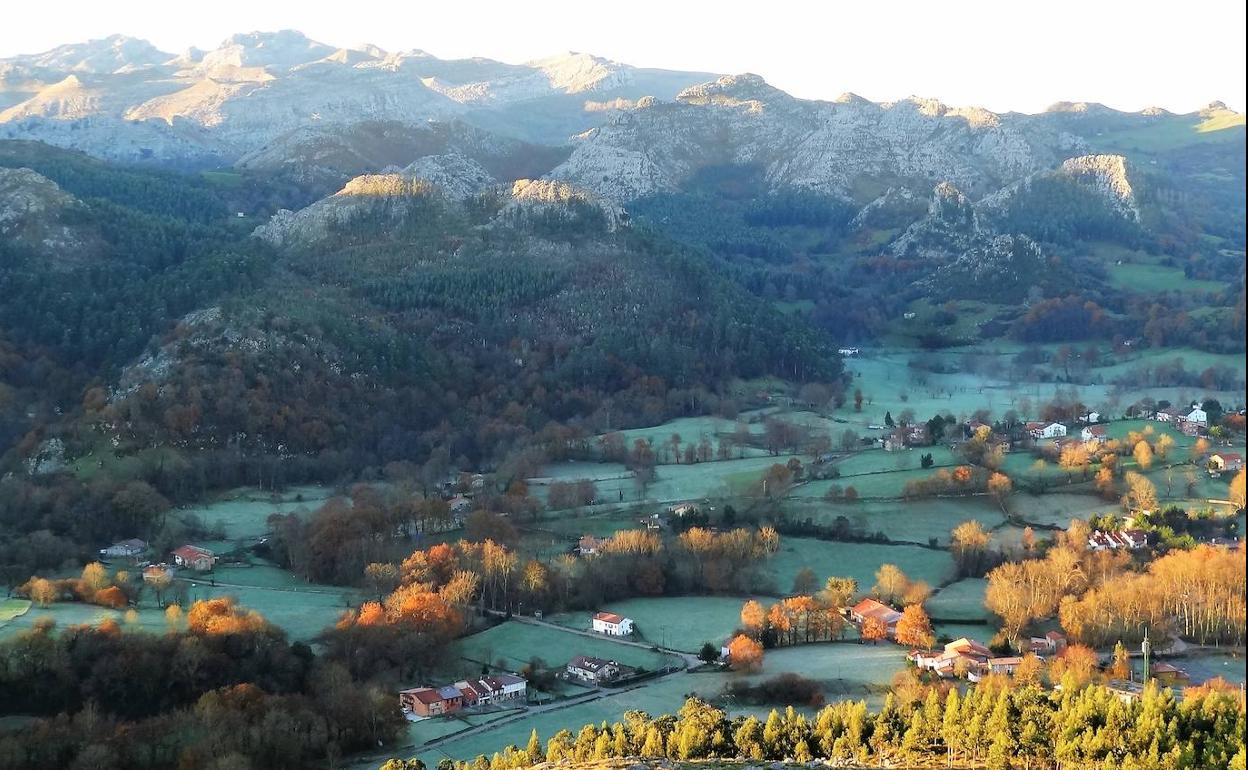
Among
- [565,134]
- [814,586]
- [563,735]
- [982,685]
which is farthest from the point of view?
[565,134]

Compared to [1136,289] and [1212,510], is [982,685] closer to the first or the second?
[1212,510]

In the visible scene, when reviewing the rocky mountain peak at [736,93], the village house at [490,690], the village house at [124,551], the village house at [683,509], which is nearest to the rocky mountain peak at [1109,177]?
the rocky mountain peak at [736,93]

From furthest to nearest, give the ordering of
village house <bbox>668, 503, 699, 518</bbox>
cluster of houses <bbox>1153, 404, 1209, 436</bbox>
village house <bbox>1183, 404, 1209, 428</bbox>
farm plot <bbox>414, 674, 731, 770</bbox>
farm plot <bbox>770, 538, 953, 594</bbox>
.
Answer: village house <bbox>1183, 404, 1209, 428</bbox> → cluster of houses <bbox>1153, 404, 1209, 436</bbox> → village house <bbox>668, 503, 699, 518</bbox> → farm plot <bbox>770, 538, 953, 594</bbox> → farm plot <bbox>414, 674, 731, 770</bbox>

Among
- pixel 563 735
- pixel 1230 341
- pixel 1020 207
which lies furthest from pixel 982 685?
pixel 1020 207

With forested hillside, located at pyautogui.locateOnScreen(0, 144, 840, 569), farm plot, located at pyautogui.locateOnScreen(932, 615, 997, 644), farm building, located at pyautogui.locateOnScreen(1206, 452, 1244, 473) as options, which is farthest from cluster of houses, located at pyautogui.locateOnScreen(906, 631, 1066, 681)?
forested hillside, located at pyautogui.locateOnScreen(0, 144, 840, 569)

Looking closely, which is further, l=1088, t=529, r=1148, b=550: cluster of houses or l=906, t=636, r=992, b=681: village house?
l=1088, t=529, r=1148, b=550: cluster of houses

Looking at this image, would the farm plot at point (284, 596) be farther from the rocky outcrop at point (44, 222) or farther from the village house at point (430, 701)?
the rocky outcrop at point (44, 222)

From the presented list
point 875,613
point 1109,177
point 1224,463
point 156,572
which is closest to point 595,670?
point 875,613

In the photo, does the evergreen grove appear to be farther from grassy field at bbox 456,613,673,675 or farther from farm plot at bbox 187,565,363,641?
farm plot at bbox 187,565,363,641
